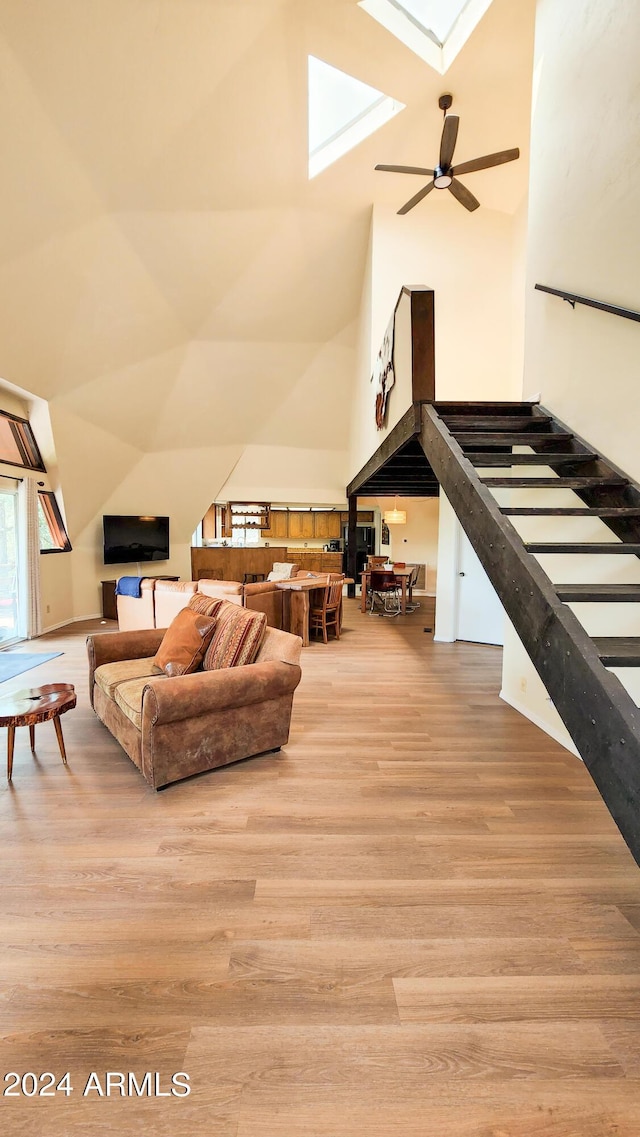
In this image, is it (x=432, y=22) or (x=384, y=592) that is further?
(x=384, y=592)

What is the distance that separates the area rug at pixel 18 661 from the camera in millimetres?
5109

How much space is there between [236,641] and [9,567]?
5258 mm

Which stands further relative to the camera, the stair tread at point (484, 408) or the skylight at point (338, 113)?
the skylight at point (338, 113)

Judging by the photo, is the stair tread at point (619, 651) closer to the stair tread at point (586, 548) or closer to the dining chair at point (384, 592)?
the stair tread at point (586, 548)

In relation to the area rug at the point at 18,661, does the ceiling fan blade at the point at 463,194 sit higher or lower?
higher

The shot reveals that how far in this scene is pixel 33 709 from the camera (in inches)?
109

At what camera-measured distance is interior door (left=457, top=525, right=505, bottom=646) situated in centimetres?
647

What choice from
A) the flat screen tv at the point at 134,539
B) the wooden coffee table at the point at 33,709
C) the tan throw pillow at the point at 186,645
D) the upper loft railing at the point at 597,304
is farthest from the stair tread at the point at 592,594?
the flat screen tv at the point at 134,539

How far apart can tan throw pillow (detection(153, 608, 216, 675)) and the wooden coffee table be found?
621mm

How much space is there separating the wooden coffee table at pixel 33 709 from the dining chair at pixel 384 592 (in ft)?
20.3

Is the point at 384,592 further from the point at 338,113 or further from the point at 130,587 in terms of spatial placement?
the point at 338,113

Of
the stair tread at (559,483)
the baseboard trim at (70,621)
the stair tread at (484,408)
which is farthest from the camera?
the baseboard trim at (70,621)

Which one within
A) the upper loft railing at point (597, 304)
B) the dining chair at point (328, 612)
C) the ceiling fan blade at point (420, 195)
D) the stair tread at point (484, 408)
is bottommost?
the dining chair at point (328, 612)

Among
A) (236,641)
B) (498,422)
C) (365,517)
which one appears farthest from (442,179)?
(365,517)
